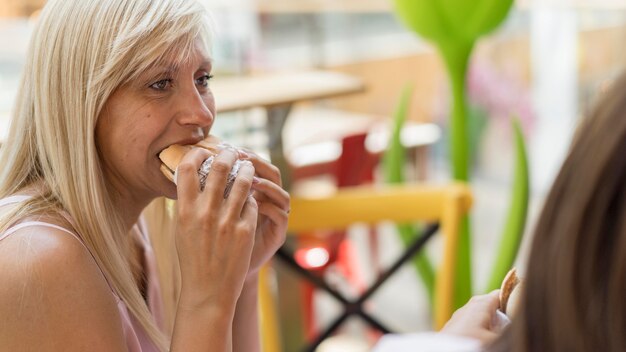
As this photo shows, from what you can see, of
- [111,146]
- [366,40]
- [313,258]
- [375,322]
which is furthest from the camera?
[366,40]

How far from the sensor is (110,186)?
4.70 feet

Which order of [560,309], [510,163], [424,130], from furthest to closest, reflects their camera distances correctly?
[510,163], [424,130], [560,309]

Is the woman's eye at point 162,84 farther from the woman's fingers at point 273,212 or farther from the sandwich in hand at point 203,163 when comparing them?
the woman's fingers at point 273,212

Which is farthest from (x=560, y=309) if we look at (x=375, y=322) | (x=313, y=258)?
(x=313, y=258)

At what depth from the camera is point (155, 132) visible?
1.37m

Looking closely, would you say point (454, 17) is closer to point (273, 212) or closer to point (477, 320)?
point (273, 212)

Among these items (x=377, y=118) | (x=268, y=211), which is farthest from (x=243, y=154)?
(x=377, y=118)

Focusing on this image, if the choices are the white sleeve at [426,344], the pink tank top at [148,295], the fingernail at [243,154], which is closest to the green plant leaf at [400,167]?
the pink tank top at [148,295]

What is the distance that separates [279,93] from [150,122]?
102cm

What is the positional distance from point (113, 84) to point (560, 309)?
0.77m

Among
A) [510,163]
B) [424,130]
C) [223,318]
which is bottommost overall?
[510,163]

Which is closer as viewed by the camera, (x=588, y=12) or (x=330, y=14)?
(x=588, y=12)

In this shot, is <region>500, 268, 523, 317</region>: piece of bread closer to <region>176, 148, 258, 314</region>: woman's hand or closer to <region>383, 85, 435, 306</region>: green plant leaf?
<region>176, 148, 258, 314</region>: woman's hand

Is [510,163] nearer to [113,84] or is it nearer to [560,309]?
[113,84]
